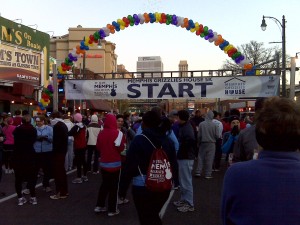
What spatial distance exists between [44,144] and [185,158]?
3.55 metres

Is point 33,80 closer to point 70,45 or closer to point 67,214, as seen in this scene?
point 67,214

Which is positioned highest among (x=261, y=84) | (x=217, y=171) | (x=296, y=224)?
(x=261, y=84)

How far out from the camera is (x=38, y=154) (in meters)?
9.30

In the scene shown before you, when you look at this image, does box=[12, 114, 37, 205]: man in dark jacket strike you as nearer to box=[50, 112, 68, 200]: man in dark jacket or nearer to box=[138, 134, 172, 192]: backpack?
box=[50, 112, 68, 200]: man in dark jacket

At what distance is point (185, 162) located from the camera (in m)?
7.73

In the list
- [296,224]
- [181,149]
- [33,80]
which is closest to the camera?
[296,224]

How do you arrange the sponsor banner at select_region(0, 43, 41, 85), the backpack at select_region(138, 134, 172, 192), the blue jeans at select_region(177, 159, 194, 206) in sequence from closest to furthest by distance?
the backpack at select_region(138, 134, 172, 192) < the blue jeans at select_region(177, 159, 194, 206) < the sponsor banner at select_region(0, 43, 41, 85)

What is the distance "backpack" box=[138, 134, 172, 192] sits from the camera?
4578 millimetres

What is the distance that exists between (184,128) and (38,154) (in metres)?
3.75

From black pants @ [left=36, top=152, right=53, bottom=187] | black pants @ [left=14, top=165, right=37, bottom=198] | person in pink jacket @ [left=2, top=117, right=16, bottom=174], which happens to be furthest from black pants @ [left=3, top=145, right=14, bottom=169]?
black pants @ [left=14, top=165, right=37, bottom=198]

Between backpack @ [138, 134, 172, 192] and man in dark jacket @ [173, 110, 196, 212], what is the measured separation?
114 inches

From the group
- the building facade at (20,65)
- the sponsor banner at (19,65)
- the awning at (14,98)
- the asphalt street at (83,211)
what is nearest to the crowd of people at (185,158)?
the asphalt street at (83,211)

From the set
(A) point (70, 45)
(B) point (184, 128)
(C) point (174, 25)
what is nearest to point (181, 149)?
(B) point (184, 128)

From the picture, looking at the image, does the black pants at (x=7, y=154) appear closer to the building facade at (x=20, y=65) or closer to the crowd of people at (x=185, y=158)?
the crowd of people at (x=185, y=158)
